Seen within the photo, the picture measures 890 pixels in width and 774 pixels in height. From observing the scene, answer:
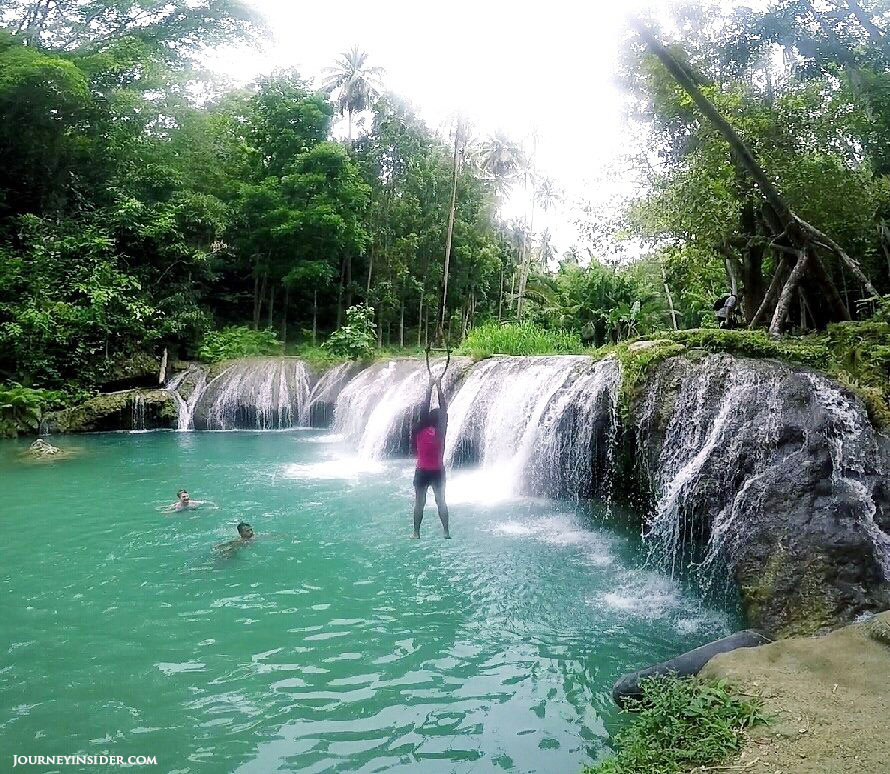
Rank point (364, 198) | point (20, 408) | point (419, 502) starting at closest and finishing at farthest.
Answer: point (419, 502), point (20, 408), point (364, 198)

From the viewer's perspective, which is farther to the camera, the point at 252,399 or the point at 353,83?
the point at 353,83

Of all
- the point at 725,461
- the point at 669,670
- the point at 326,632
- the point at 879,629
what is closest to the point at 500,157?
the point at 725,461

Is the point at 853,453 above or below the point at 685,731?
above

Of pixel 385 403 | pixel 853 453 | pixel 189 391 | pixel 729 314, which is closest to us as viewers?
pixel 853 453

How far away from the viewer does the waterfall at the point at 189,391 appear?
57.1 ft

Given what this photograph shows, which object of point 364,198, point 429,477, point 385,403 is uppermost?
point 364,198

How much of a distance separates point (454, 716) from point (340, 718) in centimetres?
70

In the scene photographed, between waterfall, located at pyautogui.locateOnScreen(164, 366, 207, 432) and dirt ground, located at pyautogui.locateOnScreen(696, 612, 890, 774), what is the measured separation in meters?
16.2

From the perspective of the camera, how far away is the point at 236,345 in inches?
826

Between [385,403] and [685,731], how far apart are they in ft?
38.8

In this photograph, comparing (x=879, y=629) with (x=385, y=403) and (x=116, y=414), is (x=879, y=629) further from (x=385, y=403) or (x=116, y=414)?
(x=116, y=414)

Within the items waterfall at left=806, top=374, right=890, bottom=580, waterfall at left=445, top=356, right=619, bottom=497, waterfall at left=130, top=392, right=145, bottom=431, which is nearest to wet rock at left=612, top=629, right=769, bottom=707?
waterfall at left=806, top=374, right=890, bottom=580

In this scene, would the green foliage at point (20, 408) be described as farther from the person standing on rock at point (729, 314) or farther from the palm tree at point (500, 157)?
the palm tree at point (500, 157)

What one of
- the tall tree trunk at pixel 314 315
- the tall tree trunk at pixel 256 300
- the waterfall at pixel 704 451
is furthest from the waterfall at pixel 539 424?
the tall tree trunk at pixel 256 300
